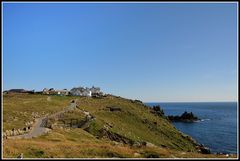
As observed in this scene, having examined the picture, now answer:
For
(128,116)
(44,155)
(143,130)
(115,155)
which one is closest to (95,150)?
(115,155)

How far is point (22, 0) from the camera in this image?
17125mm

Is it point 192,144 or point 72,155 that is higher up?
point 72,155

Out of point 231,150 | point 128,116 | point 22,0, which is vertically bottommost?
point 231,150

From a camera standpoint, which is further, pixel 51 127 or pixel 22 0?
pixel 51 127

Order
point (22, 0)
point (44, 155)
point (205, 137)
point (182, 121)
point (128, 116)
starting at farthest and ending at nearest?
point (182, 121)
point (205, 137)
point (128, 116)
point (44, 155)
point (22, 0)

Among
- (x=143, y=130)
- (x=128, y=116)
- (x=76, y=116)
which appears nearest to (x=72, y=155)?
(x=76, y=116)

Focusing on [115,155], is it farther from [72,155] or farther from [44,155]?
[44,155]

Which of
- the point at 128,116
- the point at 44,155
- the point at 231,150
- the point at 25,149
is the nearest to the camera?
the point at 44,155

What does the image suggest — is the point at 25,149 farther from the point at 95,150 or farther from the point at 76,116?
the point at 76,116

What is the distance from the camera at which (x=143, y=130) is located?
8300cm

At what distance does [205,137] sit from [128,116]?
28040 mm

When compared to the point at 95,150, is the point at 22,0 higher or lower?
higher

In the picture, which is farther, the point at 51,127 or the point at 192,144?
the point at 192,144

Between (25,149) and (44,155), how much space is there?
3029mm
